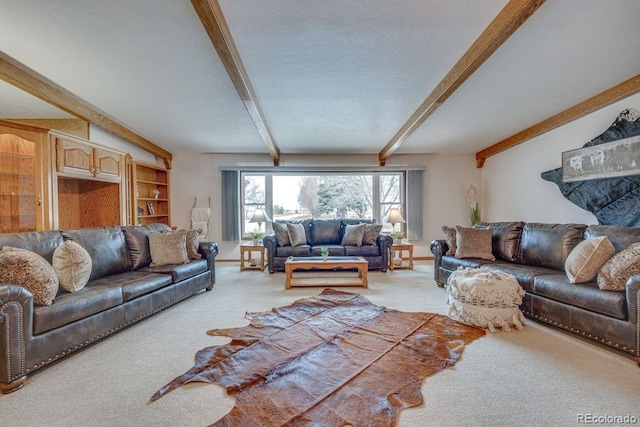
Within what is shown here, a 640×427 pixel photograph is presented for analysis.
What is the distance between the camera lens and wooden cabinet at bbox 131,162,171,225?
4889 millimetres

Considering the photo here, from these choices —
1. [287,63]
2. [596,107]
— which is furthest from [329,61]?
[596,107]

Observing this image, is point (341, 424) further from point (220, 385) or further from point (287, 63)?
point (287, 63)

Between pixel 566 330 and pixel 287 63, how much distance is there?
11.7 ft

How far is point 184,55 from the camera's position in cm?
260

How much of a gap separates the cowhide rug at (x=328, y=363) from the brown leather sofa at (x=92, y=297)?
88cm

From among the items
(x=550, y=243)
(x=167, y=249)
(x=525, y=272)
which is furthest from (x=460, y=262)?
(x=167, y=249)

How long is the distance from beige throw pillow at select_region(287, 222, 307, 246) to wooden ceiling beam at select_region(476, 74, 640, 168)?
13.6 ft

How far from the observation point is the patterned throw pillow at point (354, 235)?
198 inches

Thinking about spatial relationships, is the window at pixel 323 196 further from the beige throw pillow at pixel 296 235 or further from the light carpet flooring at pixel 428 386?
the light carpet flooring at pixel 428 386

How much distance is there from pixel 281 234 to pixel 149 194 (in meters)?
2.94

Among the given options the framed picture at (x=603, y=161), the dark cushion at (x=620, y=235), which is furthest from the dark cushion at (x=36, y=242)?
the framed picture at (x=603, y=161)

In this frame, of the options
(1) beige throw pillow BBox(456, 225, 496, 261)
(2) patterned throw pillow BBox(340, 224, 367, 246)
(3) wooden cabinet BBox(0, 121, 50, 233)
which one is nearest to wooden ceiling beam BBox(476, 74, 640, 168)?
(1) beige throw pillow BBox(456, 225, 496, 261)

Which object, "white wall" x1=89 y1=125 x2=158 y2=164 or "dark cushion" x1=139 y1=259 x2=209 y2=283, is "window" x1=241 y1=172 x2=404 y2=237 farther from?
"dark cushion" x1=139 y1=259 x2=209 y2=283

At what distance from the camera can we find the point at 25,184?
3.32 m
